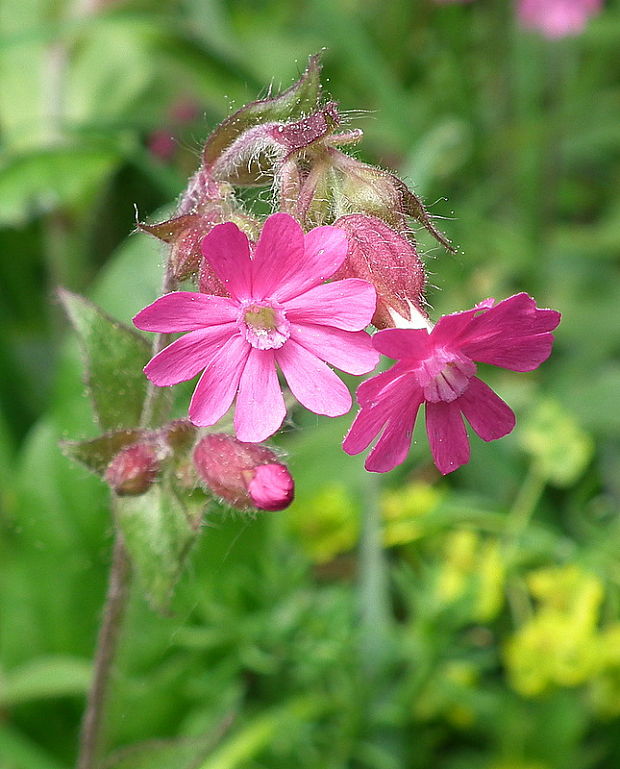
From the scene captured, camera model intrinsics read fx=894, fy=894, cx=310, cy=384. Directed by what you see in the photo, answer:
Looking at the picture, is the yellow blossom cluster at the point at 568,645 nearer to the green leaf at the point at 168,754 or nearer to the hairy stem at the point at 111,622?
the green leaf at the point at 168,754

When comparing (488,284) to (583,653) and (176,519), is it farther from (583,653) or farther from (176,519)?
(176,519)

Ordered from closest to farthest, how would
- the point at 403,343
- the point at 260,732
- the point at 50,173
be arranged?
the point at 403,343
the point at 260,732
the point at 50,173

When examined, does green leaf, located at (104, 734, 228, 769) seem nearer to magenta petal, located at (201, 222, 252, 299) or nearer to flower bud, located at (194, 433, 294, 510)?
flower bud, located at (194, 433, 294, 510)

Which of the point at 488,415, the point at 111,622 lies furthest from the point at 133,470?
the point at 488,415

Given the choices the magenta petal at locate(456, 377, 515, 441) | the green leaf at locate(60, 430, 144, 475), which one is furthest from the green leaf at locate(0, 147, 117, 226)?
the magenta petal at locate(456, 377, 515, 441)

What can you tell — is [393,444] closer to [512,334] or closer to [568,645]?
[512,334]

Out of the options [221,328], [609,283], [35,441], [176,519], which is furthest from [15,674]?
[609,283]

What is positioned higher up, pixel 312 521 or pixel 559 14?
pixel 559 14
